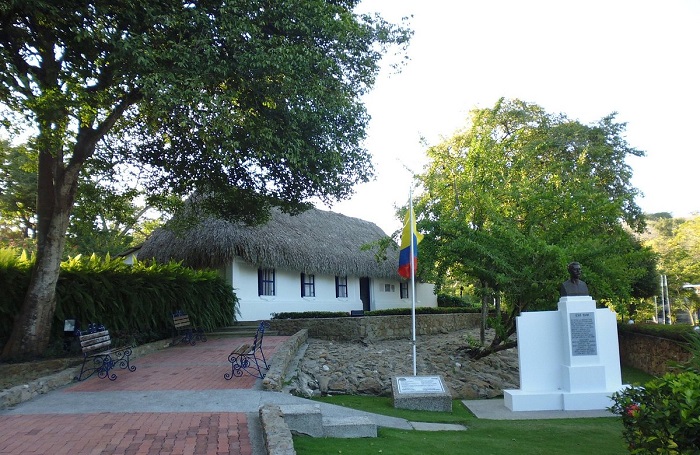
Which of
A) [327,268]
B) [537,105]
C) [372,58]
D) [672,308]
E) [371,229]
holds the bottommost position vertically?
[672,308]

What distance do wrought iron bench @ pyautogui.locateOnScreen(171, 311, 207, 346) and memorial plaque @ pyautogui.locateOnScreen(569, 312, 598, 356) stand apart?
399 inches

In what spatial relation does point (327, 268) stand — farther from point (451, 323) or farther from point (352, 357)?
point (352, 357)

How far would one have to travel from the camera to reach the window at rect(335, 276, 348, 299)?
24484 mm

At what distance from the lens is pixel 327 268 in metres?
22.2

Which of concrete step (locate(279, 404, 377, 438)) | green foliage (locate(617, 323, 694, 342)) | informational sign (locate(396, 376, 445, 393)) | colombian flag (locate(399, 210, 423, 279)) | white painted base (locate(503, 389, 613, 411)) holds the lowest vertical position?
white painted base (locate(503, 389, 613, 411))

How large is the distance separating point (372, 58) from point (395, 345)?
9240mm

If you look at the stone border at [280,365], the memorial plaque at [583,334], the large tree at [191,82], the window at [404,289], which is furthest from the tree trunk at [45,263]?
the window at [404,289]

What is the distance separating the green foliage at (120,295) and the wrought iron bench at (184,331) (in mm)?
299

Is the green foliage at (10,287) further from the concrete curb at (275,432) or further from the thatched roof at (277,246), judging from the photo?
the concrete curb at (275,432)

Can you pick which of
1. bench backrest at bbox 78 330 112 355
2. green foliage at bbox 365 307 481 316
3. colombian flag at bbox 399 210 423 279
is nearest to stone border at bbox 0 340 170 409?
bench backrest at bbox 78 330 112 355

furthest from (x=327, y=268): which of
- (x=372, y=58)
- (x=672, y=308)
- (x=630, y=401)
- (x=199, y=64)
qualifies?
(x=672, y=308)

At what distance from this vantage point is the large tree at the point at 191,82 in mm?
8547

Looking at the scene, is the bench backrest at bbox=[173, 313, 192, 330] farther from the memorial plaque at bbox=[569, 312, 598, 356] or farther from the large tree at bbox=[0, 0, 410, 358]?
the memorial plaque at bbox=[569, 312, 598, 356]

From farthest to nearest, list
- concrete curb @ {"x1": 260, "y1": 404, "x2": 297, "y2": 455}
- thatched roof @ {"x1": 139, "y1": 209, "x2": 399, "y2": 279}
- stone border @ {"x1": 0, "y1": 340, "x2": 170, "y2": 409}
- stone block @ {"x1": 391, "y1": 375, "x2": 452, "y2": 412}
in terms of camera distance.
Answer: thatched roof @ {"x1": 139, "y1": 209, "x2": 399, "y2": 279} < stone block @ {"x1": 391, "y1": 375, "x2": 452, "y2": 412} < stone border @ {"x1": 0, "y1": 340, "x2": 170, "y2": 409} < concrete curb @ {"x1": 260, "y1": 404, "x2": 297, "y2": 455}
